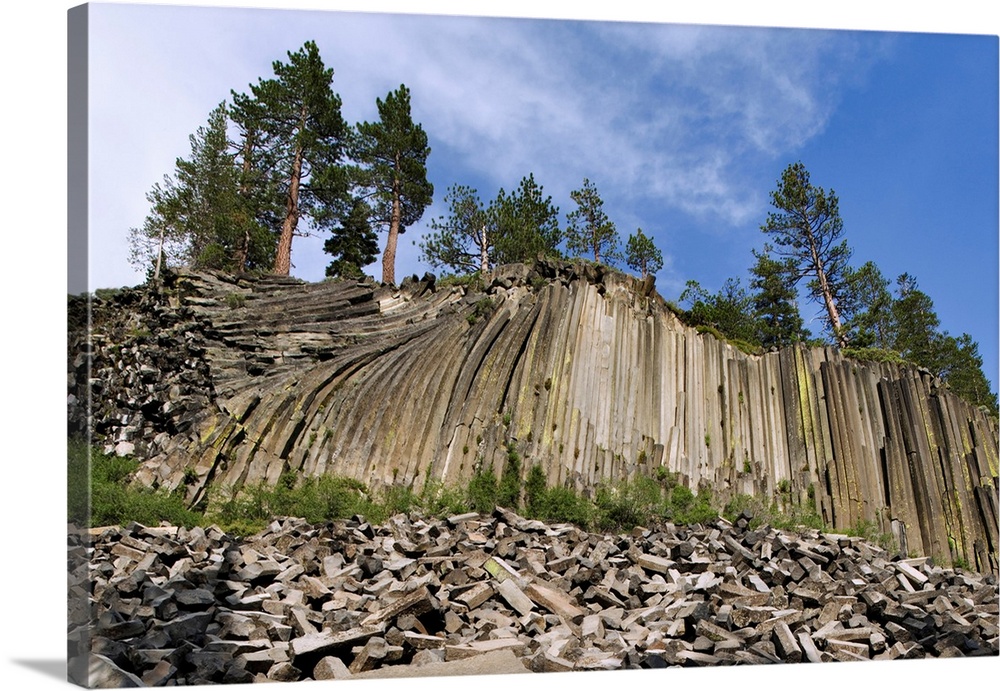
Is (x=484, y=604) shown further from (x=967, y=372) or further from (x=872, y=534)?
(x=967, y=372)

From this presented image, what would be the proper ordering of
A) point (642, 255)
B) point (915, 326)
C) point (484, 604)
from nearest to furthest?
point (484, 604) < point (915, 326) < point (642, 255)

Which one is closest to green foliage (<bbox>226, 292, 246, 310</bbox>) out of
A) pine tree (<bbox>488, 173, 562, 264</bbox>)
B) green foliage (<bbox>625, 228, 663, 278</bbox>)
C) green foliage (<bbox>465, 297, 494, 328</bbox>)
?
green foliage (<bbox>465, 297, 494, 328</bbox>)

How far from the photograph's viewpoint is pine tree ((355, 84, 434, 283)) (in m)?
10.2

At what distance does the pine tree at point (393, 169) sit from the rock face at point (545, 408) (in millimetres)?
1993

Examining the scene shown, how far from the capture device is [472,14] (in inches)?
275

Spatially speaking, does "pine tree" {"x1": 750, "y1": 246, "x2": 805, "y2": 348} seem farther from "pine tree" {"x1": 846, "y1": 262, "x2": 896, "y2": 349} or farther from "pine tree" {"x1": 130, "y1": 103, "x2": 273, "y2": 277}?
"pine tree" {"x1": 130, "y1": 103, "x2": 273, "y2": 277}

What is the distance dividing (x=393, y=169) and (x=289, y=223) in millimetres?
1899

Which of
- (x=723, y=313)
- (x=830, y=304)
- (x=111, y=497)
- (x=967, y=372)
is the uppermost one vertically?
(x=723, y=313)

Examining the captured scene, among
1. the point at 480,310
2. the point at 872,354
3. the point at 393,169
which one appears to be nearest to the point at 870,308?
the point at 872,354

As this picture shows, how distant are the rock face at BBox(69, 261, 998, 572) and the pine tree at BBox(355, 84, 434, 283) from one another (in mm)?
1993

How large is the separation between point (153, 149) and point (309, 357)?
20.2ft

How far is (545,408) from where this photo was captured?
11086 mm

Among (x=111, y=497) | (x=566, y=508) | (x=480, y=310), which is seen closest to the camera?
(x=111, y=497)

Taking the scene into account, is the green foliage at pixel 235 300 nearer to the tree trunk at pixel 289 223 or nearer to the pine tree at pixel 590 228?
the tree trunk at pixel 289 223
